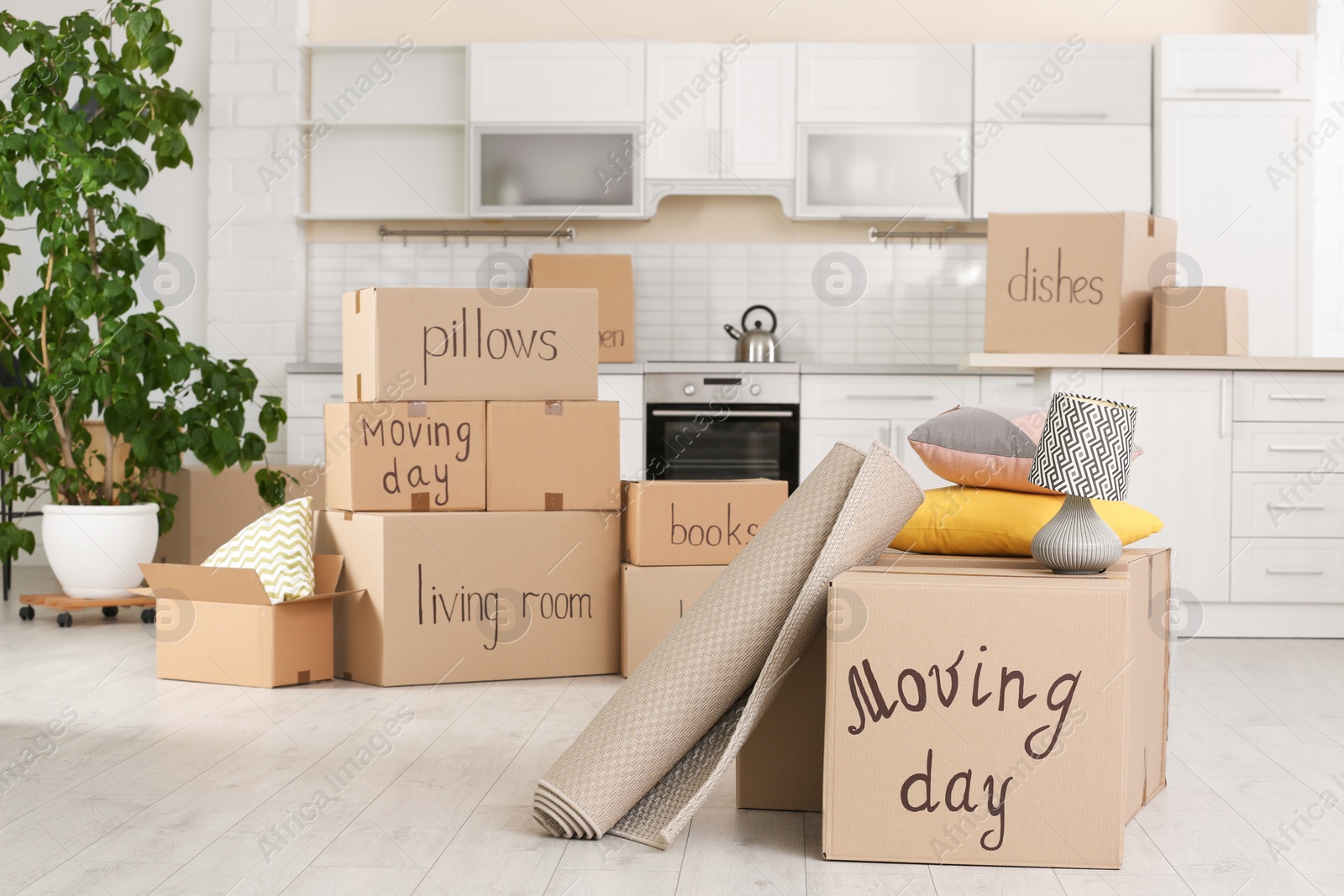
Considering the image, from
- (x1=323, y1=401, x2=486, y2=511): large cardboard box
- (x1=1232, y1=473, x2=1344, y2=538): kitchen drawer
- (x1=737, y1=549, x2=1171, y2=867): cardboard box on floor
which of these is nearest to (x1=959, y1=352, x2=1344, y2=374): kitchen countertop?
(x1=1232, y1=473, x2=1344, y2=538): kitchen drawer

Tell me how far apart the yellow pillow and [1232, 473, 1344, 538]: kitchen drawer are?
1844 mm

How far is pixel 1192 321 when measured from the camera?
3.52 metres

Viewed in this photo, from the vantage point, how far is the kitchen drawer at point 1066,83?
4.57 metres

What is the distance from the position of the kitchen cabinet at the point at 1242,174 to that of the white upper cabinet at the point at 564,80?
202 cm

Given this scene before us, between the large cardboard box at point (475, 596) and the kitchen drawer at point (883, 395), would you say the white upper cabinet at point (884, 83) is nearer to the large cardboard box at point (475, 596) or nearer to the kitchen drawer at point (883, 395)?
the kitchen drawer at point (883, 395)

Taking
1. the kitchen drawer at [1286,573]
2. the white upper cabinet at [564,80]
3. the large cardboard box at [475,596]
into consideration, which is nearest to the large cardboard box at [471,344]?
the large cardboard box at [475,596]

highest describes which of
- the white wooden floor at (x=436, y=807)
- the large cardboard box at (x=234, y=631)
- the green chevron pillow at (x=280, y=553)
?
the green chevron pillow at (x=280, y=553)

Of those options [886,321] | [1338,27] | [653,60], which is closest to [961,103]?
[886,321]

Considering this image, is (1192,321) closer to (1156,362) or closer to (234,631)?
(1156,362)

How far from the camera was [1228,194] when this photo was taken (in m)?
4.52

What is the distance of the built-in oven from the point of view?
14.4 feet

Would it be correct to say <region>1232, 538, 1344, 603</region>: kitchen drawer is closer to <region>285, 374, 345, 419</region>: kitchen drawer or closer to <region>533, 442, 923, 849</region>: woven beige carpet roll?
<region>533, 442, 923, 849</region>: woven beige carpet roll

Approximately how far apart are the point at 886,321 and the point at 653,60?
1408mm

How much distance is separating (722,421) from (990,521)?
98.1 inches
